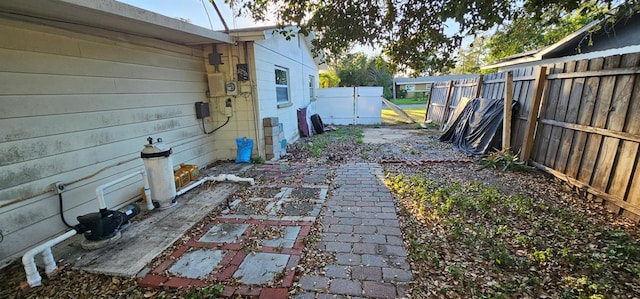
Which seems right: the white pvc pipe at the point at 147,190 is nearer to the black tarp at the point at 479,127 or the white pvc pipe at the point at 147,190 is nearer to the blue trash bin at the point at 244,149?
the blue trash bin at the point at 244,149

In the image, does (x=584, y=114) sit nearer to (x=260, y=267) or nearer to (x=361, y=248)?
(x=361, y=248)

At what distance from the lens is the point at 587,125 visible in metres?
3.66

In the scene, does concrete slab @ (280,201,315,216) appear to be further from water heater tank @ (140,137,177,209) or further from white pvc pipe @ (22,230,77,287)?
white pvc pipe @ (22,230,77,287)

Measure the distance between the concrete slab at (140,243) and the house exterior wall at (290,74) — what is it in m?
2.62

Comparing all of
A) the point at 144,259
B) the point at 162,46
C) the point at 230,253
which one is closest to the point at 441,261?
the point at 230,253

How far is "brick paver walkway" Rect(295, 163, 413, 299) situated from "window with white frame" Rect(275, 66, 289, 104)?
3.96 m

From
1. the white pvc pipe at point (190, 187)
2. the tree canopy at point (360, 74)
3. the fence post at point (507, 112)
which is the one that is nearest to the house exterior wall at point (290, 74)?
the white pvc pipe at point (190, 187)

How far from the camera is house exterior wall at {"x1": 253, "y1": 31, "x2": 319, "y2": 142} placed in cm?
563

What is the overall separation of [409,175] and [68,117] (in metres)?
4.59

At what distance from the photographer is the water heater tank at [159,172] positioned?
125 inches

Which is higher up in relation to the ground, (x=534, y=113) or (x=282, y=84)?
(x=282, y=84)

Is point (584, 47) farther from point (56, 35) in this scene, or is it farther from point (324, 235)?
point (56, 35)

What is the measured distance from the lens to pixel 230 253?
249 centimetres

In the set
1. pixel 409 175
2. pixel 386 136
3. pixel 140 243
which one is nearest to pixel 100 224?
pixel 140 243
